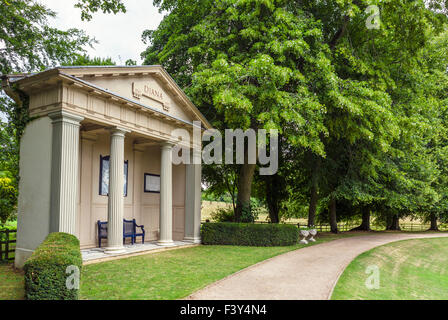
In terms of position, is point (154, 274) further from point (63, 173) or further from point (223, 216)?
point (223, 216)

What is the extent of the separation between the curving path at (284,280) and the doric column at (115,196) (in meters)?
4.57

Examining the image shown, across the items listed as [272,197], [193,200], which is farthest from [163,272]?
[272,197]

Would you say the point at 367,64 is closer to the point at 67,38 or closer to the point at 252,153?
the point at 252,153

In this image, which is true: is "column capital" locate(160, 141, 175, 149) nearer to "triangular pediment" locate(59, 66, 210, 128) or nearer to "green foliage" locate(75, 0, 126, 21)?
"triangular pediment" locate(59, 66, 210, 128)

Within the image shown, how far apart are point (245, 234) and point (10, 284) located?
970 cm

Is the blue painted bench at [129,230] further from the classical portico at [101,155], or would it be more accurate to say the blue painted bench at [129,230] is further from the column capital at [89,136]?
the column capital at [89,136]

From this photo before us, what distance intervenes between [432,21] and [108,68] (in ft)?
40.7

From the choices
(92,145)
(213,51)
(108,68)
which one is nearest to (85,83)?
(108,68)

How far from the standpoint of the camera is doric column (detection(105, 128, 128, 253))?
11.4 metres

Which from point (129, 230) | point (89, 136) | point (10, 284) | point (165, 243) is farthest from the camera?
point (129, 230)

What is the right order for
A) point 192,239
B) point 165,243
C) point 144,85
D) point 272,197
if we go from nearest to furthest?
point 144,85
point 165,243
point 192,239
point 272,197

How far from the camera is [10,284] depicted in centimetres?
785

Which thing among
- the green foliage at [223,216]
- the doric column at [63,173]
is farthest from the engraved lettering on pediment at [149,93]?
the green foliage at [223,216]

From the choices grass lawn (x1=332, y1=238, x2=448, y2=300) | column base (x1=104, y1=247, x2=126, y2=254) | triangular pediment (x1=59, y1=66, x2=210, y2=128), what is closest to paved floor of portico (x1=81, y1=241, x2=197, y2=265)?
column base (x1=104, y1=247, x2=126, y2=254)
